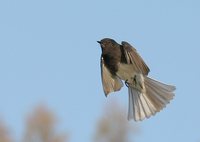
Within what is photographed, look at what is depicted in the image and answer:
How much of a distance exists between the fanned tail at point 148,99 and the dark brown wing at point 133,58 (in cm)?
40

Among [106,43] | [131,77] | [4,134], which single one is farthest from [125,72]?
[4,134]

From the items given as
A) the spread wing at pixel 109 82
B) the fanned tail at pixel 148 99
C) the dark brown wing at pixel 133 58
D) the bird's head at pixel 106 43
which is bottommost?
the fanned tail at pixel 148 99

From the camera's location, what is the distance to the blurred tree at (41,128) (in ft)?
131

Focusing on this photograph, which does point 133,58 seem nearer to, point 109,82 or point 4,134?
point 109,82

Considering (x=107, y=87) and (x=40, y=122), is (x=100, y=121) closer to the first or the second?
(x=40, y=122)

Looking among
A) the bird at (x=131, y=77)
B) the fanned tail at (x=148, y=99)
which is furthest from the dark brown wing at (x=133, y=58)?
the fanned tail at (x=148, y=99)

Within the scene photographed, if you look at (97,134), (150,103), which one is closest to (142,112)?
(150,103)

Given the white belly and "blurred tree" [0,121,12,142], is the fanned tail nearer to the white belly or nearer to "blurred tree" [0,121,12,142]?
the white belly

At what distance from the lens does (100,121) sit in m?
48.6

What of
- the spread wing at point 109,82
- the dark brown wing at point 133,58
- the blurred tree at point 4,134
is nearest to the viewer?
the dark brown wing at point 133,58

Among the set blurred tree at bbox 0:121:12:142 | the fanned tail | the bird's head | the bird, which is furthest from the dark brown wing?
blurred tree at bbox 0:121:12:142

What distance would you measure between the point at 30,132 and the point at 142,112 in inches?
1136

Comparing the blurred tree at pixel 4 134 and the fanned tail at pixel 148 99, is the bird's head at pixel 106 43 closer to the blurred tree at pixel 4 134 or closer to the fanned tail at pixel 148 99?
the fanned tail at pixel 148 99

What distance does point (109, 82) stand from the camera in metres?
12.1
